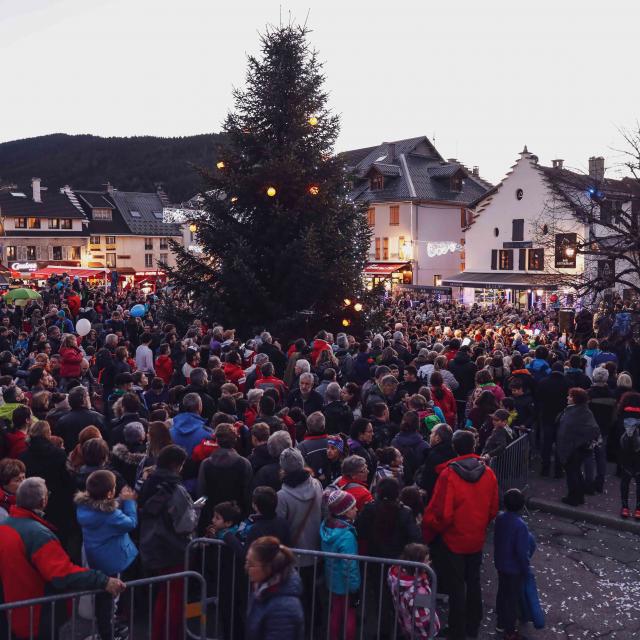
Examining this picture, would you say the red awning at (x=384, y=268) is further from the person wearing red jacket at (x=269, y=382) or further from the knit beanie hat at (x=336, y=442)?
the knit beanie hat at (x=336, y=442)

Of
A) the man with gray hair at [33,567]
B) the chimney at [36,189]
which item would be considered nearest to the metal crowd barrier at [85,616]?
the man with gray hair at [33,567]

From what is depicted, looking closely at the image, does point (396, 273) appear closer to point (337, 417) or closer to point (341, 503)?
point (337, 417)


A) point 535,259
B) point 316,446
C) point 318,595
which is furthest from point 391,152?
point 318,595

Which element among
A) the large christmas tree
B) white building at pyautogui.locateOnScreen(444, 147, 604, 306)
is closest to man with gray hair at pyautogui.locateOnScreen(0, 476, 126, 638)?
the large christmas tree

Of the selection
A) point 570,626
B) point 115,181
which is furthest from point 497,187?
point 115,181

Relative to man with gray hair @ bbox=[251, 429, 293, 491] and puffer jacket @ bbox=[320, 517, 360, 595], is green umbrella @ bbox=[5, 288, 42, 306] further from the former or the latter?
puffer jacket @ bbox=[320, 517, 360, 595]

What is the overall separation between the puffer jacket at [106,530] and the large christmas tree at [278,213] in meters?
10.4

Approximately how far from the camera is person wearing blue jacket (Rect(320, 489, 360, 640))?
5.15 m

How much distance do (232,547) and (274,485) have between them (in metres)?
0.96

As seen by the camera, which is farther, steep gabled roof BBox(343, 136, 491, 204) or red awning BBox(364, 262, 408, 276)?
steep gabled roof BBox(343, 136, 491, 204)

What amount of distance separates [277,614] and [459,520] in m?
2.40

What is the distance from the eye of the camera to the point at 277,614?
12.2 ft

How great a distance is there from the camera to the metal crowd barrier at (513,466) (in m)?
8.20

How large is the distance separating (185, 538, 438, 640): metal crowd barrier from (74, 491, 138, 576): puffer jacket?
0.51m
